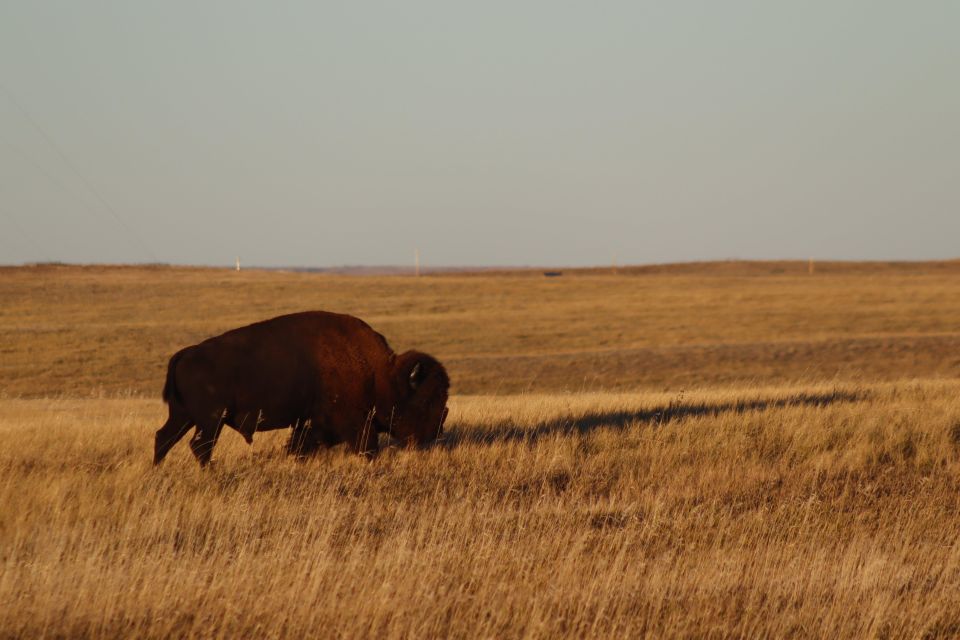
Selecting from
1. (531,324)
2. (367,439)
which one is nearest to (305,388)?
(367,439)

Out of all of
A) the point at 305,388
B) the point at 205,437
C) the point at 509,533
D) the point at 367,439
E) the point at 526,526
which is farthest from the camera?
the point at 367,439

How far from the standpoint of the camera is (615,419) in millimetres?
12742

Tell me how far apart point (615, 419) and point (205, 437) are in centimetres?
566

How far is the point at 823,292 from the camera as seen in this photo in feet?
166

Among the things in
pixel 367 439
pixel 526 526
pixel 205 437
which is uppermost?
pixel 205 437

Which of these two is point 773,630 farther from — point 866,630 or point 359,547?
point 359,547

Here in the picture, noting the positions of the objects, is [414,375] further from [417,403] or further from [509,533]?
[509,533]

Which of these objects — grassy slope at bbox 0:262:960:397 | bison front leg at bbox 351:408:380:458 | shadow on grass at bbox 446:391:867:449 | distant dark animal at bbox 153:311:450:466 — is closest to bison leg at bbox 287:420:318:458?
distant dark animal at bbox 153:311:450:466

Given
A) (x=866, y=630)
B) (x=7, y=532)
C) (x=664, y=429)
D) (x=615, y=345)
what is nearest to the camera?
(x=866, y=630)

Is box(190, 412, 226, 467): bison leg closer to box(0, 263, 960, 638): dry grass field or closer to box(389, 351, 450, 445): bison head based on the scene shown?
box(0, 263, 960, 638): dry grass field

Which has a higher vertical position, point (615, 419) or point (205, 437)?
point (205, 437)

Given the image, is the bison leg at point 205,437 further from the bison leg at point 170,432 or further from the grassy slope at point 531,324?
the grassy slope at point 531,324

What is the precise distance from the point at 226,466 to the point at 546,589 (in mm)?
4800

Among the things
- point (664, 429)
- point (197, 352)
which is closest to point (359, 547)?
point (197, 352)
